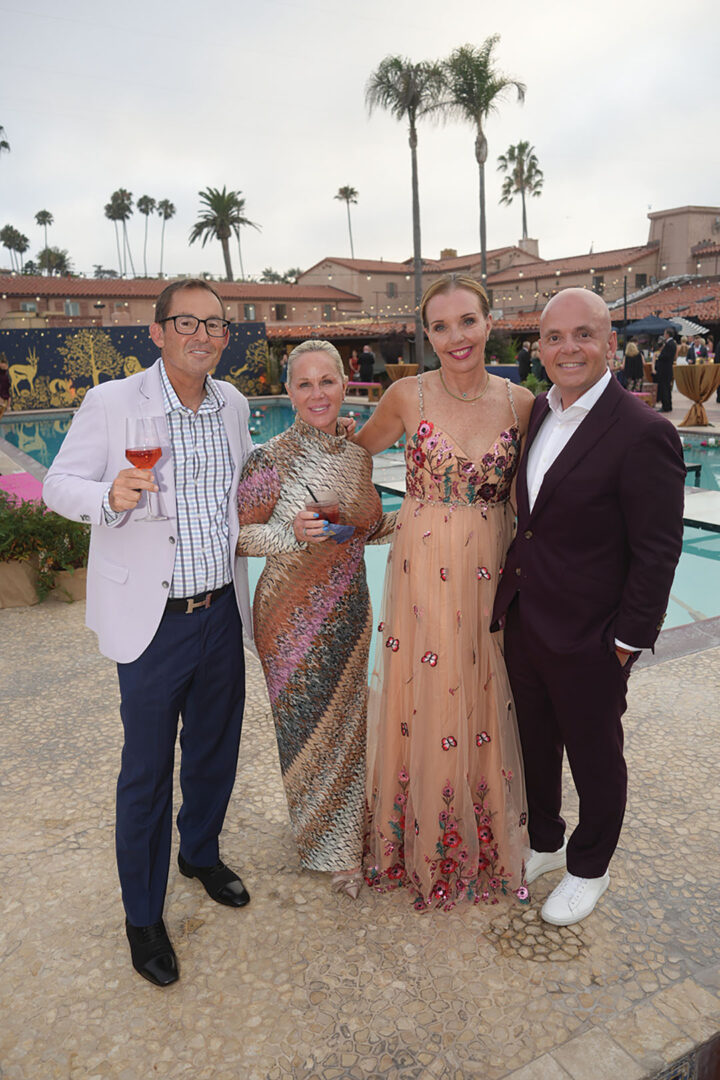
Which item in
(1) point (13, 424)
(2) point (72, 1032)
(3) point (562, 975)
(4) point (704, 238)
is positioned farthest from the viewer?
(4) point (704, 238)

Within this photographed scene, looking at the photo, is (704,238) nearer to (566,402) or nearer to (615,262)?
(615,262)

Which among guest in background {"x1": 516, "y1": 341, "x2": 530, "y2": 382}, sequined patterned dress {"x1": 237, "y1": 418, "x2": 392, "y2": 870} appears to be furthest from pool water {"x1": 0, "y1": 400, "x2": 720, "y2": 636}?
guest in background {"x1": 516, "y1": 341, "x2": 530, "y2": 382}

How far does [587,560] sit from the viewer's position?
6.98 feet

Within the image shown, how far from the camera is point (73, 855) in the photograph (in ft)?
9.21

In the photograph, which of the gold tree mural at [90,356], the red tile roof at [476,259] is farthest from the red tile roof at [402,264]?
the gold tree mural at [90,356]

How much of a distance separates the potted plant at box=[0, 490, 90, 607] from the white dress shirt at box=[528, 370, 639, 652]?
14.2ft

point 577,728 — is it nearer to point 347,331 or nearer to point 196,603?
point 196,603

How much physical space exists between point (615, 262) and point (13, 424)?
3583cm

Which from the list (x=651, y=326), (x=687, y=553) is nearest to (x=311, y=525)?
(x=687, y=553)

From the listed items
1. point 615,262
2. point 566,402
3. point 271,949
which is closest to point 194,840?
point 271,949

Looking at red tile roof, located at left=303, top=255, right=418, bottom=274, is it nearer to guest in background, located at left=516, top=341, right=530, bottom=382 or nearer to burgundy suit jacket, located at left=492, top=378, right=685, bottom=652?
guest in background, located at left=516, top=341, right=530, bottom=382

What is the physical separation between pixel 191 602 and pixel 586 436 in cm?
128

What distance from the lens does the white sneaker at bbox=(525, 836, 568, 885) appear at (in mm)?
2635

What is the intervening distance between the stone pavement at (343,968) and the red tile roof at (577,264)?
150 feet
